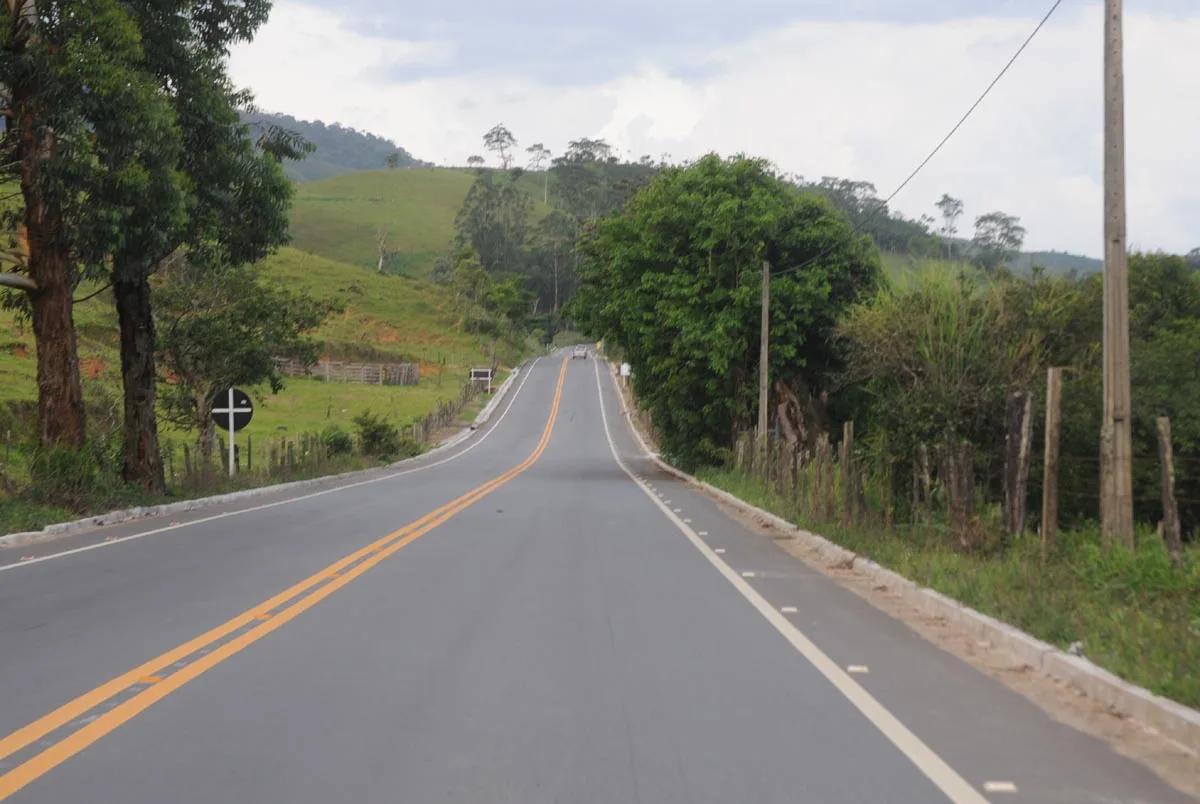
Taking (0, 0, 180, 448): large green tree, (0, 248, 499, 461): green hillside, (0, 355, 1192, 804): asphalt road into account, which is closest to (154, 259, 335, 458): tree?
(0, 248, 499, 461): green hillside

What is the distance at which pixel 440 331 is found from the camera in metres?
122

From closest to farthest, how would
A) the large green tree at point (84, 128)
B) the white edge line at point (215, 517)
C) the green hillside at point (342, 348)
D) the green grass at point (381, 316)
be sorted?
the white edge line at point (215, 517), the large green tree at point (84, 128), the green hillside at point (342, 348), the green grass at point (381, 316)

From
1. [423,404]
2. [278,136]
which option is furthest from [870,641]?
[423,404]

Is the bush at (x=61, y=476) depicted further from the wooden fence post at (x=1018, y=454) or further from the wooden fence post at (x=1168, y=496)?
the wooden fence post at (x=1168, y=496)

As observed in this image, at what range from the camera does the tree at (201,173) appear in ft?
68.7

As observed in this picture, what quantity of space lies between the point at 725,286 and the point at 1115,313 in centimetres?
2644

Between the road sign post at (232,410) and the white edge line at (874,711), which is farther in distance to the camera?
the road sign post at (232,410)

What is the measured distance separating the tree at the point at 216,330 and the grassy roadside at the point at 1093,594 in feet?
81.6

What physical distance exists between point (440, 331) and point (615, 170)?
61.1m

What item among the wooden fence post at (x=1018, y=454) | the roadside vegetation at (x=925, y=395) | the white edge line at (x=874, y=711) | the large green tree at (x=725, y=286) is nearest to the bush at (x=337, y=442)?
the roadside vegetation at (x=925, y=395)

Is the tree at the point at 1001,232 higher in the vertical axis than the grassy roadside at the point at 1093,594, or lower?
higher

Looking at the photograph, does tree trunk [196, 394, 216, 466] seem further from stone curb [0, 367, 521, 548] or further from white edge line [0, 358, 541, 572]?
white edge line [0, 358, 541, 572]

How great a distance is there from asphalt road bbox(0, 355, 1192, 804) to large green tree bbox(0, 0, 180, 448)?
19.9 feet

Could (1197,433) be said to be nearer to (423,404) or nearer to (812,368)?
(812,368)
